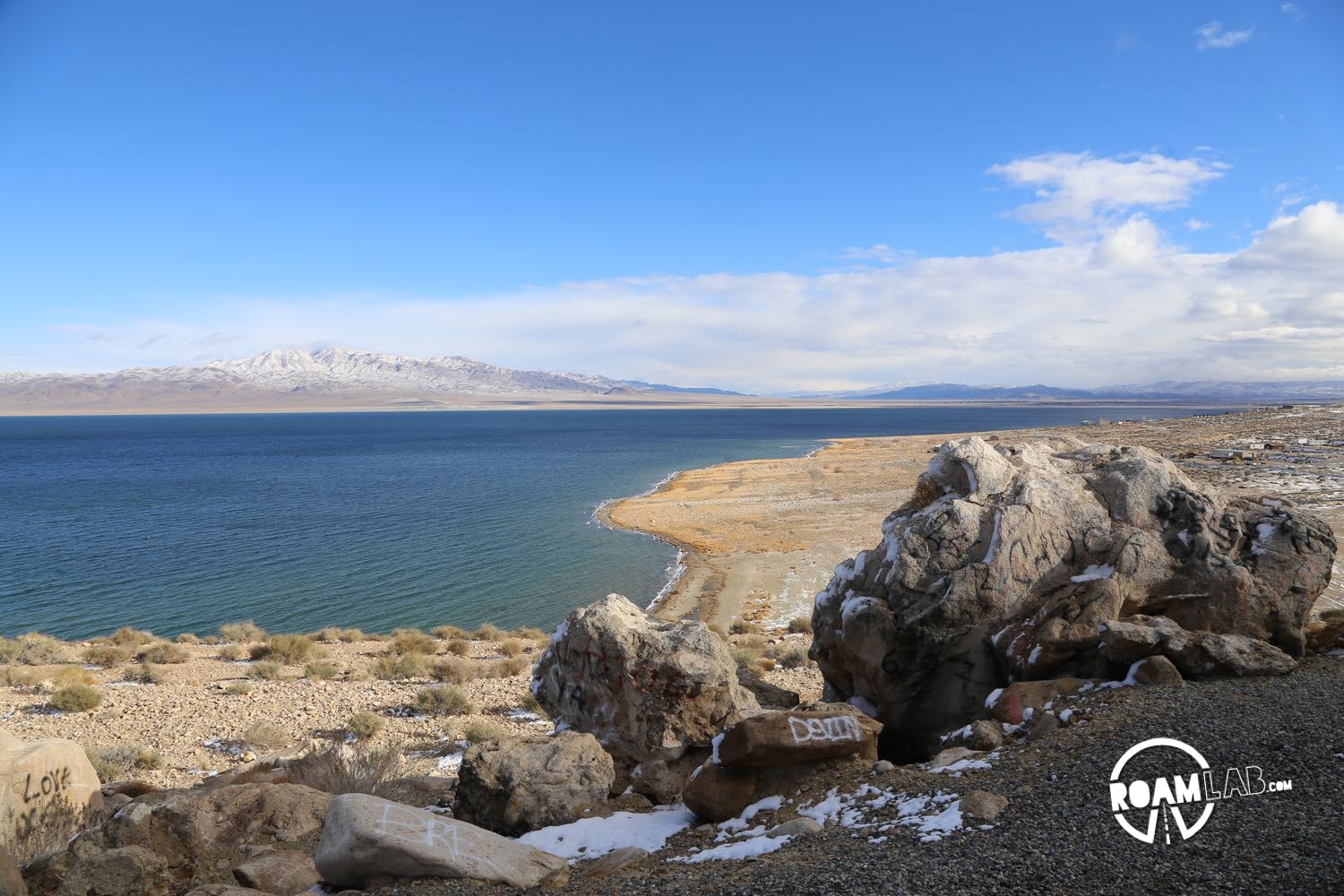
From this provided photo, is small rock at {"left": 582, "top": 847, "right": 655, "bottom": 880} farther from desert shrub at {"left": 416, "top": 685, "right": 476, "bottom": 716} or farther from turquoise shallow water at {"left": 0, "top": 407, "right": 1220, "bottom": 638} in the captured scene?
turquoise shallow water at {"left": 0, "top": 407, "right": 1220, "bottom": 638}

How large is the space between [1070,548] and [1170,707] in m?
3.74

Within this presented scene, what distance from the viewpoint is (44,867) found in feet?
26.7

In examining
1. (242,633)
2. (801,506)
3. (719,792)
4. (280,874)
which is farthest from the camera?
(801,506)

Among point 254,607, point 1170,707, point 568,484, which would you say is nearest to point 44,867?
point 1170,707

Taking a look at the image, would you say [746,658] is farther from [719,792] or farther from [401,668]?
[719,792]

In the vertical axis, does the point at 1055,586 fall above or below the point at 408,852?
above

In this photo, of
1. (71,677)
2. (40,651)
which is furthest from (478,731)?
(40,651)

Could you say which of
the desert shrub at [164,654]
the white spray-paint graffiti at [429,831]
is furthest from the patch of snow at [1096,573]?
the desert shrub at [164,654]

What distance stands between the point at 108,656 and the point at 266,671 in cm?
580

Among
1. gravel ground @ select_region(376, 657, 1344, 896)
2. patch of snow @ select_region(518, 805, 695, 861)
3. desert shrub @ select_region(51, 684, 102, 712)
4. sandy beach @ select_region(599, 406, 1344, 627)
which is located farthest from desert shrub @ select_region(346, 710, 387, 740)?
sandy beach @ select_region(599, 406, 1344, 627)

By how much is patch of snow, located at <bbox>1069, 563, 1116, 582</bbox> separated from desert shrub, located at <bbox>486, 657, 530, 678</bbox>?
48.0 ft

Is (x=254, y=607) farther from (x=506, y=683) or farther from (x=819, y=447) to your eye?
(x=819, y=447)

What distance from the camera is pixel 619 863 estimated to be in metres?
7.88

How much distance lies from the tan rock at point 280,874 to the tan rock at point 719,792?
13.7 feet
